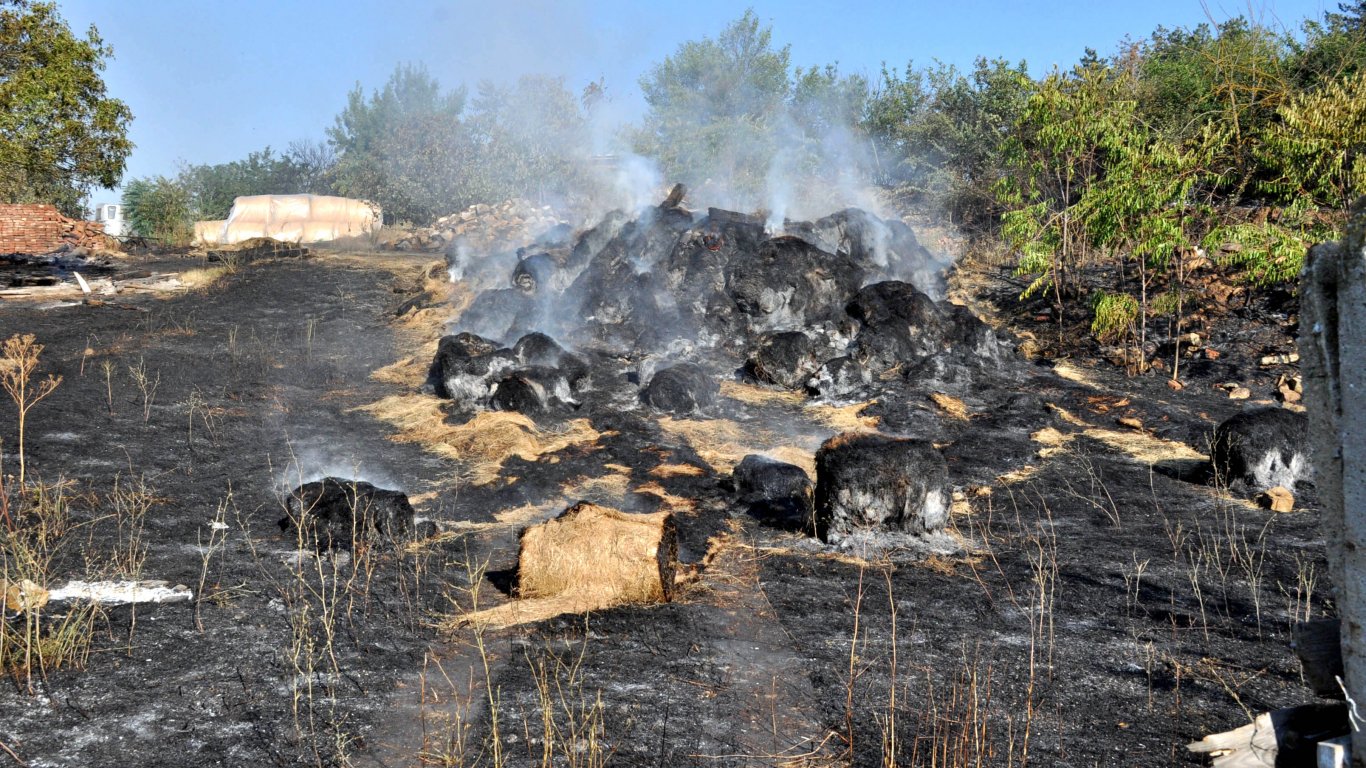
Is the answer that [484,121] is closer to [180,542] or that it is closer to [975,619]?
[180,542]

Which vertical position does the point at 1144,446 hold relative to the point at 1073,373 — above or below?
below

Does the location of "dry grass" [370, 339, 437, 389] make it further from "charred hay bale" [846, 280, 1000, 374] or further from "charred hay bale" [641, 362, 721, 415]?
"charred hay bale" [846, 280, 1000, 374]

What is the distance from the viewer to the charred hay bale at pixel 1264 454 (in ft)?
25.5

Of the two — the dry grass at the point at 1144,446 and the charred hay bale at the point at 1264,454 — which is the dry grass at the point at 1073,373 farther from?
the charred hay bale at the point at 1264,454

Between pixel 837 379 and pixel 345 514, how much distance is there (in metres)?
6.46

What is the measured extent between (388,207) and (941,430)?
23123mm

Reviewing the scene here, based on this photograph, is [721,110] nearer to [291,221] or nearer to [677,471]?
[291,221]

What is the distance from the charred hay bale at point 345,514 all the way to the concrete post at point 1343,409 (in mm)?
5251

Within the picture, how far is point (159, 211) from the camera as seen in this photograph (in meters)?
28.3

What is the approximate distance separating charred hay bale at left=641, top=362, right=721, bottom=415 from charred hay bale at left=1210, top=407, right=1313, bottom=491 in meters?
5.11

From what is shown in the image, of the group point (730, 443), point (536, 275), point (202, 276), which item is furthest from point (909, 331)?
point (202, 276)

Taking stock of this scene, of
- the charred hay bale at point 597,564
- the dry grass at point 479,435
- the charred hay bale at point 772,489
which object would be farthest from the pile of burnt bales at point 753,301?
the charred hay bale at point 597,564

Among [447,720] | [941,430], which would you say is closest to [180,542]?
[447,720]

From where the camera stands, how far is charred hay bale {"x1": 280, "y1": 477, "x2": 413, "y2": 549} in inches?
249
